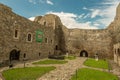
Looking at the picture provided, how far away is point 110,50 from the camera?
103 ft

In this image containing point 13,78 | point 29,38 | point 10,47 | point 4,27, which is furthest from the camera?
point 29,38

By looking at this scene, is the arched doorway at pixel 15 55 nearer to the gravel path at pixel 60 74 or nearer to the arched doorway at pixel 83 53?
the gravel path at pixel 60 74

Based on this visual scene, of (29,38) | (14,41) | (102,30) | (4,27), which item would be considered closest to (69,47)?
(102,30)

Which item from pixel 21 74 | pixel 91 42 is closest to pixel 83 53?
pixel 91 42

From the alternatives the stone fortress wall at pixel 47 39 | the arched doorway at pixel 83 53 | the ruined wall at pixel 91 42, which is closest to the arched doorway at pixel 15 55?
the stone fortress wall at pixel 47 39

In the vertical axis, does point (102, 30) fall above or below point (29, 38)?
above

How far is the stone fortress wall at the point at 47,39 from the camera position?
59.7 feet

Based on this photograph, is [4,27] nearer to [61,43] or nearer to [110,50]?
[61,43]

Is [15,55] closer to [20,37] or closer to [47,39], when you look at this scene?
[20,37]

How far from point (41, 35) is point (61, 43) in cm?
985

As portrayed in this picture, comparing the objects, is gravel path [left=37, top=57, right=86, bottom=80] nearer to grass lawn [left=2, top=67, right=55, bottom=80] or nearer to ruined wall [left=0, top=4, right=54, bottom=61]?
grass lawn [left=2, top=67, right=55, bottom=80]

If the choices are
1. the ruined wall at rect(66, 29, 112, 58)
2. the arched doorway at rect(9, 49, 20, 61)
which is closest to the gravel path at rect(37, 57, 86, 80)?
the arched doorway at rect(9, 49, 20, 61)

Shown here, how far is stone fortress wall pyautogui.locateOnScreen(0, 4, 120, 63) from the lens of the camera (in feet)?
59.7

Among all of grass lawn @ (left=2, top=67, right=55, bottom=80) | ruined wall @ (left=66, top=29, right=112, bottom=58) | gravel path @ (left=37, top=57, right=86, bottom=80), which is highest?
ruined wall @ (left=66, top=29, right=112, bottom=58)
